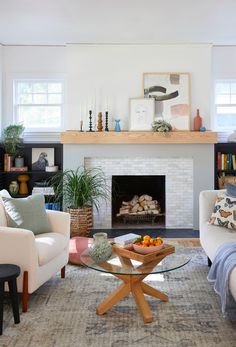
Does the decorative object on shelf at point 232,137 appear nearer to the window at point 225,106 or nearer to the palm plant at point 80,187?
the window at point 225,106

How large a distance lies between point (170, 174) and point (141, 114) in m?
0.99

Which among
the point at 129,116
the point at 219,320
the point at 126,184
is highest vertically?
the point at 129,116

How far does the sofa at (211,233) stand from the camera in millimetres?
3545

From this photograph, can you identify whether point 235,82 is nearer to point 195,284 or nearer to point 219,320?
point 195,284

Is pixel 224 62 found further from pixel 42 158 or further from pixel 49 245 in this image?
pixel 49 245

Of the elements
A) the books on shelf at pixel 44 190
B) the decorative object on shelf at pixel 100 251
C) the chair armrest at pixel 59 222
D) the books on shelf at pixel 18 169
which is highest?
the books on shelf at pixel 18 169

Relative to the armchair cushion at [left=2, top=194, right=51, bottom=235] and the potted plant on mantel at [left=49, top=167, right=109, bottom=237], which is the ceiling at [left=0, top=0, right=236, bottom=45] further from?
the armchair cushion at [left=2, top=194, right=51, bottom=235]

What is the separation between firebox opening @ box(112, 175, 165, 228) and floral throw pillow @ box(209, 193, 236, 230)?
2.08 meters

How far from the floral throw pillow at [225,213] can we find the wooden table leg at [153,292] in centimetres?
105

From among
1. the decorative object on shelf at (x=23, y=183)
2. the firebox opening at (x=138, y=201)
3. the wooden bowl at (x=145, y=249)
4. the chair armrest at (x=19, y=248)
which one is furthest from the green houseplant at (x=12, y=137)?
the wooden bowl at (x=145, y=249)

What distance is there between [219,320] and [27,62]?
475cm

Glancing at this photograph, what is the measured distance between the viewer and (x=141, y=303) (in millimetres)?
3004

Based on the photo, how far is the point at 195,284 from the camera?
365cm

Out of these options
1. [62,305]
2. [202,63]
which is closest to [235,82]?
[202,63]
